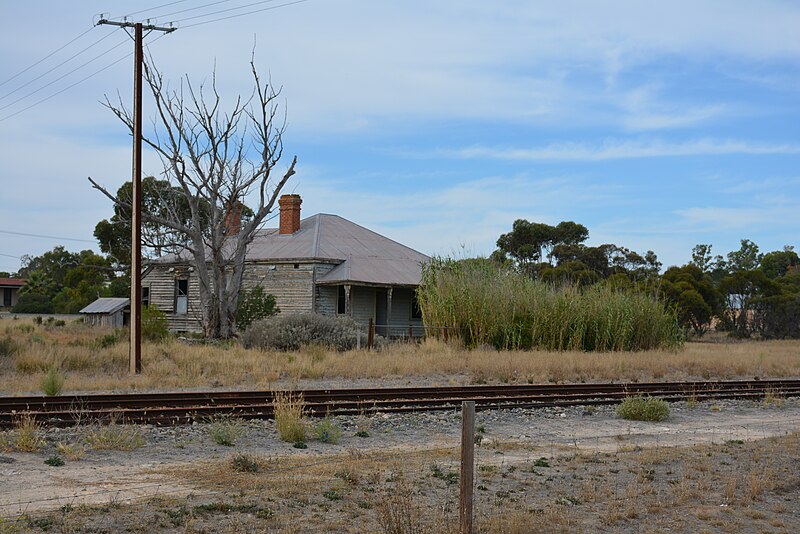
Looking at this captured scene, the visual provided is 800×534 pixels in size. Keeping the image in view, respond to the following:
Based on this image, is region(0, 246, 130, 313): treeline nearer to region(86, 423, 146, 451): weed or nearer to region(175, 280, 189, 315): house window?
region(175, 280, 189, 315): house window

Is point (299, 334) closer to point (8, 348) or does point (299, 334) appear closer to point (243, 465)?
point (8, 348)

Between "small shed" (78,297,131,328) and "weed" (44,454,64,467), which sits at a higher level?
"small shed" (78,297,131,328)

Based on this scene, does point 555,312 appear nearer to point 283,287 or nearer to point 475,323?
point 475,323

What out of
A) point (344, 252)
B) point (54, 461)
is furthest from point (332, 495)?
point (344, 252)

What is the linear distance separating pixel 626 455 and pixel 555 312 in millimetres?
18615

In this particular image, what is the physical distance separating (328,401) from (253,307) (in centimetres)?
2331

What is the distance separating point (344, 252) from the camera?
131 ft

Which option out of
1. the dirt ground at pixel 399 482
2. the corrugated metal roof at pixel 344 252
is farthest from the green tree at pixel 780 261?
the dirt ground at pixel 399 482

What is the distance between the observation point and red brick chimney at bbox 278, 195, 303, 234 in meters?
42.2

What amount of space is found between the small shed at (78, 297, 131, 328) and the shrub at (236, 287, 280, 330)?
532 inches

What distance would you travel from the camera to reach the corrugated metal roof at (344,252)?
38.0 meters

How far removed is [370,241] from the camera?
1703 inches

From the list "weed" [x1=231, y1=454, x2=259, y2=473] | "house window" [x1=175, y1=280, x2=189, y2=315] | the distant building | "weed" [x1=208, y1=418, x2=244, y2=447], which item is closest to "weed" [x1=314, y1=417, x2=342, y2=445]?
"weed" [x1=208, y1=418, x2=244, y2=447]

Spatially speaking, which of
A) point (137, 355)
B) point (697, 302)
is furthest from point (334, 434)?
point (697, 302)
